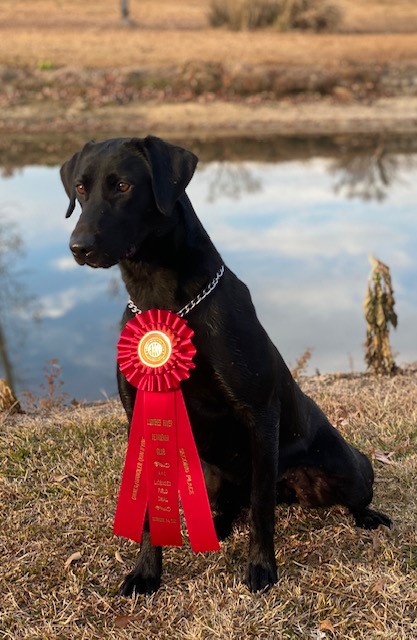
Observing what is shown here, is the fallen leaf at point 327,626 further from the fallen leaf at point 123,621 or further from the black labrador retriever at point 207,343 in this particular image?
the fallen leaf at point 123,621

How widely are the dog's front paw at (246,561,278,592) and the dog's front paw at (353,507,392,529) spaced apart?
527 millimetres

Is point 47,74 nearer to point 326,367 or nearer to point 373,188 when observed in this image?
point 373,188

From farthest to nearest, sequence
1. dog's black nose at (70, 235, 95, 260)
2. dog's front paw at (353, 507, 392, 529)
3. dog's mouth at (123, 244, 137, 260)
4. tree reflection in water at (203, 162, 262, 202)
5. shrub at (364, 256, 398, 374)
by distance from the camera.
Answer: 1. tree reflection in water at (203, 162, 262, 202)
2. shrub at (364, 256, 398, 374)
3. dog's front paw at (353, 507, 392, 529)
4. dog's mouth at (123, 244, 137, 260)
5. dog's black nose at (70, 235, 95, 260)

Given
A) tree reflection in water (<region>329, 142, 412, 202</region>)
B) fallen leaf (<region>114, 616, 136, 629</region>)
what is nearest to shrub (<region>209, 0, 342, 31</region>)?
tree reflection in water (<region>329, 142, 412, 202</region>)

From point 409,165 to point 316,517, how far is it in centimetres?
1137

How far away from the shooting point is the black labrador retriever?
2619 millimetres

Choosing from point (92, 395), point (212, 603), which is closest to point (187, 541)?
point (212, 603)

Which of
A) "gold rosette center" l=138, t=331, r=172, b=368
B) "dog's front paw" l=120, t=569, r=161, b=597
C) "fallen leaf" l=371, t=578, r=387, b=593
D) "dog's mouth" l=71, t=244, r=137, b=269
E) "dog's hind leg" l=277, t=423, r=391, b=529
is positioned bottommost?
"dog's front paw" l=120, t=569, r=161, b=597

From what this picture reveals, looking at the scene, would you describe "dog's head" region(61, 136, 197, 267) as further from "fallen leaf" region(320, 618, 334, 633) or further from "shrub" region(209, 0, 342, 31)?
"shrub" region(209, 0, 342, 31)

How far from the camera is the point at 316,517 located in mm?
3453

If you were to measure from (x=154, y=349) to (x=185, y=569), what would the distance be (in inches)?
38.3

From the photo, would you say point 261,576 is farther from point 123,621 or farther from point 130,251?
point 130,251

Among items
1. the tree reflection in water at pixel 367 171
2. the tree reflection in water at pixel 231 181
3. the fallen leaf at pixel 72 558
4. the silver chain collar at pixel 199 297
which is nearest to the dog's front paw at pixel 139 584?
the fallen leaf at pixel 72 558

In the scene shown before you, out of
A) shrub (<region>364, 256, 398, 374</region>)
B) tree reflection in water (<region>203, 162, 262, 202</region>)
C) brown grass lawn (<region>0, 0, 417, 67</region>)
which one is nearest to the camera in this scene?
shrub (<region>364, 256, 398, 374</region>)
